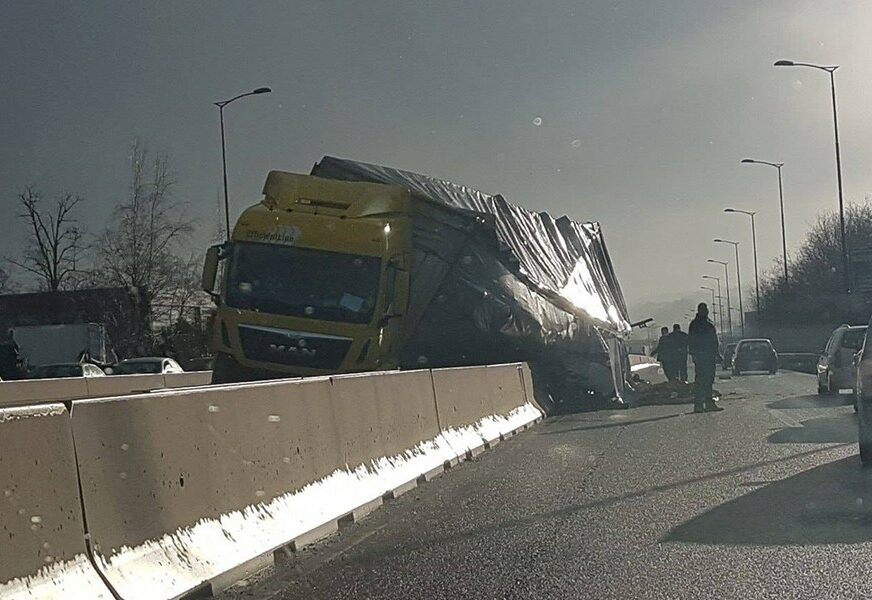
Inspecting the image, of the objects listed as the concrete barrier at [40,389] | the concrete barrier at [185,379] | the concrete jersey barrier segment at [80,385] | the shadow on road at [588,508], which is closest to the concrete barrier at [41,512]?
the shadow on road at [588,508]

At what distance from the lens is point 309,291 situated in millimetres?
18891

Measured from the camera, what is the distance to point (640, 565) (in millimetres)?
6707

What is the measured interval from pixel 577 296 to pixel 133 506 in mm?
20059

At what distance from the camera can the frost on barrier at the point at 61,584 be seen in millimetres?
4590

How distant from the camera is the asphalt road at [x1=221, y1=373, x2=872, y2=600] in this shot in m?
6.24

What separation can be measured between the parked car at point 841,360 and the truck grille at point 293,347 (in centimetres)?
1062

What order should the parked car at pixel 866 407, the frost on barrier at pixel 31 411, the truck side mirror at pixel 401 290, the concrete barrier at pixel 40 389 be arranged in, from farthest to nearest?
the concrete barrier at pixel 40 389 → the truck side mirror at pixel 401 290 → the parked car at pixel 866 407 → the frost on barrier at pixel 31 411

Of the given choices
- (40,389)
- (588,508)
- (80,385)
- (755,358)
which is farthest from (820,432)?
(755,358)

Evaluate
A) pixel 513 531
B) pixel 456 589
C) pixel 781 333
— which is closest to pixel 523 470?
pixel 513 531

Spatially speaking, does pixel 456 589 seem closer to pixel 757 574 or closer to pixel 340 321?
pixel 757 574

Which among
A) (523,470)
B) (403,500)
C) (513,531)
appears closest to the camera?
(513,531)

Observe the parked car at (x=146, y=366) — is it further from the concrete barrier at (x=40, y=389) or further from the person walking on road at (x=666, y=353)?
the person walking on road at (x=666, y=353)

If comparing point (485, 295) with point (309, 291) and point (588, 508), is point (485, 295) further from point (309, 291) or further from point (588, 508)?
point (588, 508)

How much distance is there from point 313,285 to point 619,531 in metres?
11.5
